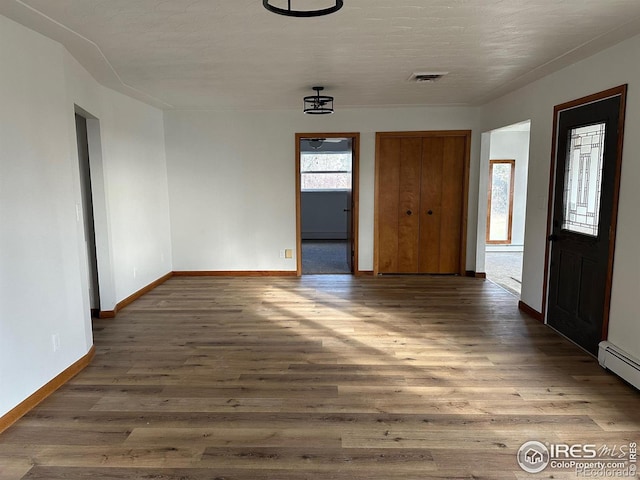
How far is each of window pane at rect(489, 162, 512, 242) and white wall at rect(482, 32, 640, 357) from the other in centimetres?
445

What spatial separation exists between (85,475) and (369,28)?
2.95 meters

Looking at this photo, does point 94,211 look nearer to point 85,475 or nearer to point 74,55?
point 74,55

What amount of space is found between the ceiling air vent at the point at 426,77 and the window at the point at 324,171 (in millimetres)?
5798

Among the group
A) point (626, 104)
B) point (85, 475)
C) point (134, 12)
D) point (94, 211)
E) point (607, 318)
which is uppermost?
point (134, 12)

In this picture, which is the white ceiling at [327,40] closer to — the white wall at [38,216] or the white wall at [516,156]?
the white wall at [38,216]

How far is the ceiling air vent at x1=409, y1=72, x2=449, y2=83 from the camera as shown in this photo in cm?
387

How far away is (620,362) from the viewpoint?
287 centimetres

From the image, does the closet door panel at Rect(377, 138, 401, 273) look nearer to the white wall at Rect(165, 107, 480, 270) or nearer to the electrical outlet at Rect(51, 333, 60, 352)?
the white wall at Rect(165, 107, 480, 270)

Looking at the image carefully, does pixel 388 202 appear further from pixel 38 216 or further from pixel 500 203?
pixel 38 216

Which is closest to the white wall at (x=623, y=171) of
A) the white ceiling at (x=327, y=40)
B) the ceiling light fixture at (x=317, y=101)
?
the white ceiling at (x=327, y=40)

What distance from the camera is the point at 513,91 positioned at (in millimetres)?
4668

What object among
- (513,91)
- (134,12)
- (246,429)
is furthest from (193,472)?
(513,91)

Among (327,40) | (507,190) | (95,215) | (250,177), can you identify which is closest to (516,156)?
(507,190)

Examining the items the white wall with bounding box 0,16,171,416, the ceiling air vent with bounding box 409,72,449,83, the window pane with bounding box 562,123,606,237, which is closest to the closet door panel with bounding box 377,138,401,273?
the ceiling air vent with bounding box 409,72,449,83
